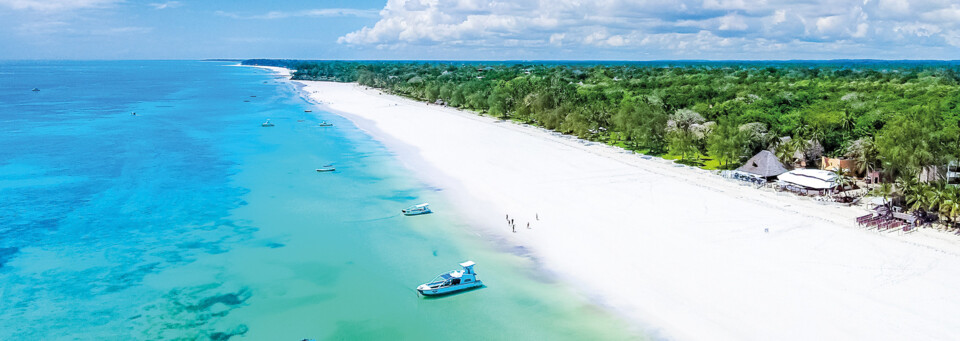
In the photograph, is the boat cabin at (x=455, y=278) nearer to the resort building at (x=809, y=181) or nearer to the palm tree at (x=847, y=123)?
the resort building at (x=809, y=181)

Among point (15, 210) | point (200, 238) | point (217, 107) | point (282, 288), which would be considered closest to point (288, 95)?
point (217, 107)

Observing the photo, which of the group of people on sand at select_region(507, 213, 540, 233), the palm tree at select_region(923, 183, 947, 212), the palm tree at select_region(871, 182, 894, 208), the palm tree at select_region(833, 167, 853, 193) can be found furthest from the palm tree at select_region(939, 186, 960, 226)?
the group of people on sand at select_region(507, 213, 540, 233)

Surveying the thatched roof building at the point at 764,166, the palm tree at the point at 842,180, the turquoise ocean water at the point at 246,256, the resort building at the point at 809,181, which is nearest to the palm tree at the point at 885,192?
the palm tree at the point at 842,180

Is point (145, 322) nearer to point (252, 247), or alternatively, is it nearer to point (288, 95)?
point (252, 247)

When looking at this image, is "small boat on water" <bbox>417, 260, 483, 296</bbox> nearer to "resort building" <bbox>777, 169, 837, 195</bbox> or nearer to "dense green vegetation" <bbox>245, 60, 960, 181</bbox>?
"resort building" <bbox>777, 169, 837, 195</bbox>

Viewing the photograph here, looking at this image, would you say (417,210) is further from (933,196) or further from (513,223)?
(933,196)

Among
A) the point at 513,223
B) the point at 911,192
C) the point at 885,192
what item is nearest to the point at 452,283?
the point at 513,223
